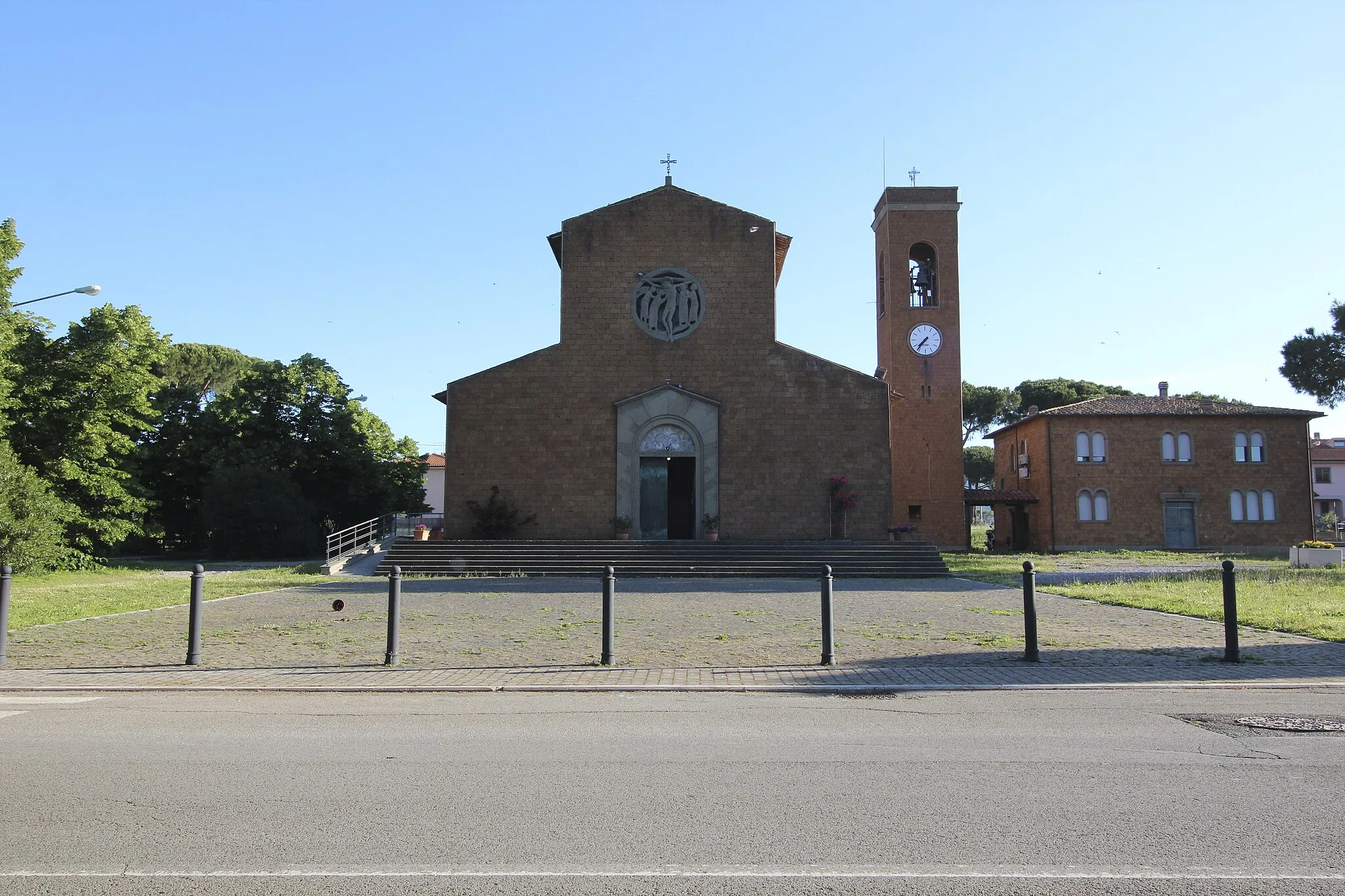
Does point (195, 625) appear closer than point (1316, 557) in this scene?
Yes

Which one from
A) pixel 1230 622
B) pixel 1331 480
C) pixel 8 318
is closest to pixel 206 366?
pixel 8 318

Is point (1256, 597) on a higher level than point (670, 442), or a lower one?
lower

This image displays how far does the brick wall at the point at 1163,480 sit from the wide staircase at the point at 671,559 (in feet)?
66.3

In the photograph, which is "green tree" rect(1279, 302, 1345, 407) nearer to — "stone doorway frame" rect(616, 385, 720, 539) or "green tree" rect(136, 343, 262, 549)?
"stone doorway frame" rect(616, 385, 720, 539)

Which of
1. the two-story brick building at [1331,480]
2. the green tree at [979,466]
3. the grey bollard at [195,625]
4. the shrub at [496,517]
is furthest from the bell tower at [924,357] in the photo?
the green tree at [979,466]

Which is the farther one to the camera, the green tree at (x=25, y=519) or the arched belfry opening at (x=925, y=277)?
the arched belfry opening at (x=925, y=277)

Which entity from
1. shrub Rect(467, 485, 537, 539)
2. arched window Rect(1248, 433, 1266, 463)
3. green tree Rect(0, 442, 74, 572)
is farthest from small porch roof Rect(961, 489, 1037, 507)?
green tree Rect(0, 442, 74, 572)

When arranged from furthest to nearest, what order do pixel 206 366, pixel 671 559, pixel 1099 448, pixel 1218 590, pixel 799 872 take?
pixel 206 366 < pixel 1099 448 < pixel 671 559 < pixel 1218 590 < pixel 799 872

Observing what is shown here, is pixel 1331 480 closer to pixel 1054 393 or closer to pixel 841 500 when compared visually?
pixel 1054 393

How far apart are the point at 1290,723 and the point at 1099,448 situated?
4189 centimetres

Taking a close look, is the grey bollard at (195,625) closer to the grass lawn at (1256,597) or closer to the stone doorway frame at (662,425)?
the grass lawn at (1256,597)

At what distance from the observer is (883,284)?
45.9 metres

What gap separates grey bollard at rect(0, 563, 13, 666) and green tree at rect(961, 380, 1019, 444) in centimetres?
7235

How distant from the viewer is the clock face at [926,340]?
4362 centimetres
